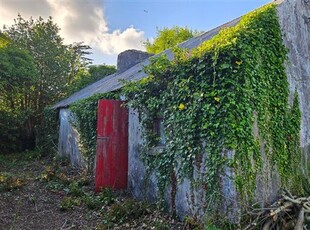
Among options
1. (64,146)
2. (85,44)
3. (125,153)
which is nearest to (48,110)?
(64,146)

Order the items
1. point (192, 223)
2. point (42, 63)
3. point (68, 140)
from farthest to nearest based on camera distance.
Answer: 1. point (42, 63)
2. point (68, 140)
3. point (192, 223)

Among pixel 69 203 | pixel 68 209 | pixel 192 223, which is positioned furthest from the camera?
pixel 69 203

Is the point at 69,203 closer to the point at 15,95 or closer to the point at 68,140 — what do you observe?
the point at 68,140

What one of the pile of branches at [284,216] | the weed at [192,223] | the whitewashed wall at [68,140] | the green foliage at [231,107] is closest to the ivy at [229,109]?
the green foliage at [231,107]

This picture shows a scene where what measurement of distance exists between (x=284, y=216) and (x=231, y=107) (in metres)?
1.90

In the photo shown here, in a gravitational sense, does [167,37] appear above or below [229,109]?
above

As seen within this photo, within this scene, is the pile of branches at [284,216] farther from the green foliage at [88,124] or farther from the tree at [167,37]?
the tree at [167,37]

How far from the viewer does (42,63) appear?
62.3 ft

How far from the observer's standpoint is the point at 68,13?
29.1ft

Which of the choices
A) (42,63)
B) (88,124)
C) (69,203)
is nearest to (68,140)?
(88,124)

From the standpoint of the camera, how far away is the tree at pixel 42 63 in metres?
17.5

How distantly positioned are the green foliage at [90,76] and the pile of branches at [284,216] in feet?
56.0

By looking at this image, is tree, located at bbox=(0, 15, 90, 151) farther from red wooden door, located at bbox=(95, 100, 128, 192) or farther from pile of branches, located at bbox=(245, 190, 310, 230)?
pile of branches, located at bbox=(245, 190, 310, 230)

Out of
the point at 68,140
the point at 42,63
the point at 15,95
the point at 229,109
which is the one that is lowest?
the point at 68,140
